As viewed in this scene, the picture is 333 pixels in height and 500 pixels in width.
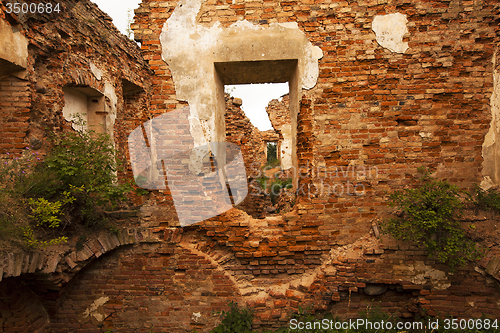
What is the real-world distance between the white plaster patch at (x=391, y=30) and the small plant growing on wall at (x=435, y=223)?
5.47ft

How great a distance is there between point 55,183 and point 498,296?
5.49 m

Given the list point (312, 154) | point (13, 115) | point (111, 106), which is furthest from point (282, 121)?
point (13, 115)

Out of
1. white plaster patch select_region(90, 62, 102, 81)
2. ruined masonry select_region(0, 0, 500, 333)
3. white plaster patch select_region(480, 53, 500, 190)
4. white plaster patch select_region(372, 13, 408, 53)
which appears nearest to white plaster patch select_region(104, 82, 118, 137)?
white plaster patch select_region(90, 62, 102, 81)

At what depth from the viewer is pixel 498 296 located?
318 cm

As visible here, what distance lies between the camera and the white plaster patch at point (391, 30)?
329cm

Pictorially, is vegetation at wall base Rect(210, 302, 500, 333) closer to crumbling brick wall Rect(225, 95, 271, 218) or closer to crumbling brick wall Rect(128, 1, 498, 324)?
crumbling brick wall Rect(128, 1, 498, 324)

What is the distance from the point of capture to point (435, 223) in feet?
9.51

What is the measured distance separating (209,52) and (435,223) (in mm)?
3408

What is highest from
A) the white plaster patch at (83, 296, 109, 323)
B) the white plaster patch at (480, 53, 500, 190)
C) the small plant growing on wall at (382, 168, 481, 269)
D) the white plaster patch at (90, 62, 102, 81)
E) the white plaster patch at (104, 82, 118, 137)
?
the white plaster patch at (90, 62, 102, 81)

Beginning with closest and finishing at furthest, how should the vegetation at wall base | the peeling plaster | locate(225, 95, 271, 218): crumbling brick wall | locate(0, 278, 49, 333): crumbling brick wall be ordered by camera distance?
1. locate(0, 278, 49, 333): crumbling brick wall
2. the vegetation at wall base
3. the peeling plaster
4. locate(225, 95, 271, 218): crumbling brick wall

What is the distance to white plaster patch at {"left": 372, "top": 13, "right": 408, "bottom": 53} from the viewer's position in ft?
10.8

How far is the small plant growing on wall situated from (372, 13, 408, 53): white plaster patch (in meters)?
1.67

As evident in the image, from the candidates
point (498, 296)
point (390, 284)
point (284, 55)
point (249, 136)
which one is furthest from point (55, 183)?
point (498, 296)

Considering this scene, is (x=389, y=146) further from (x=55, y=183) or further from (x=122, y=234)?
(x=55, y=183)
